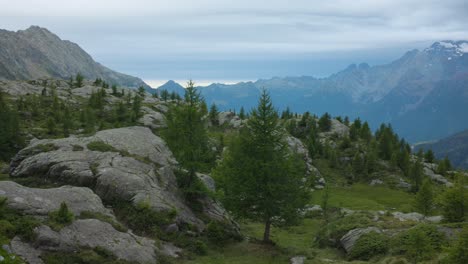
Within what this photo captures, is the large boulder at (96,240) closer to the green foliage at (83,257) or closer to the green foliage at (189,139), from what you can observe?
the green foliage at (83,257)

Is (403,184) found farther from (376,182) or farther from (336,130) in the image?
(336,130)

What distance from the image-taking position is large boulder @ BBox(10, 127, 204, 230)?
114 ft

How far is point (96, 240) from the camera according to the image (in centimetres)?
2648

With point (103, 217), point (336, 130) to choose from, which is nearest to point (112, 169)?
point (103, 217)

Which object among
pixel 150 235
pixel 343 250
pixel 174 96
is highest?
pixel 174 96

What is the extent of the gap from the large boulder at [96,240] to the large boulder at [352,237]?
67.5ft

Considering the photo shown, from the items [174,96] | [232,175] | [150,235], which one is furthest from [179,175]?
[174,96]

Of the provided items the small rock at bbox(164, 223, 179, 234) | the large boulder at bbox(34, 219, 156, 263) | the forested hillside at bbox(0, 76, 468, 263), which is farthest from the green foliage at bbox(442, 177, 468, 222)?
the large boulder at bbox(34, 219, 156, 263)

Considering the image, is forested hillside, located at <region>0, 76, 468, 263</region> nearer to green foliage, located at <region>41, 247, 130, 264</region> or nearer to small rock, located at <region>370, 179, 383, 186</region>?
green foliage, located at <region>41, 247, 130, 264</region>

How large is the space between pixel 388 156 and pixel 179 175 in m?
92.5

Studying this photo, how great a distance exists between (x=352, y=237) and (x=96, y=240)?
26.0 metres

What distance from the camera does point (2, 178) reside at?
36062 millimetres

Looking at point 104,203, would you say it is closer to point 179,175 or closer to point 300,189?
point 179,175

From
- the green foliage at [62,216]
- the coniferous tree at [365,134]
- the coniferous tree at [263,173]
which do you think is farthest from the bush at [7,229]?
the coniferous tree at [365,134]
